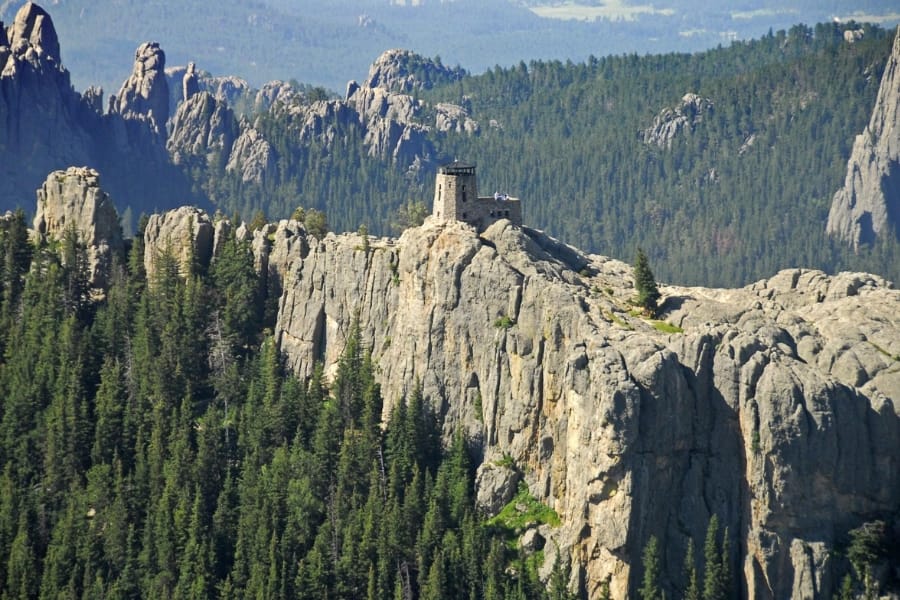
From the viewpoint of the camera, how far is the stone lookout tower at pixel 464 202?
465ft

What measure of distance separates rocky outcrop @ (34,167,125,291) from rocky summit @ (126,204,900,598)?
3200 cm

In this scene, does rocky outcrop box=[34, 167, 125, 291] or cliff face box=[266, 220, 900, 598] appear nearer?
cliff face box=[266, 220, 900, 598]

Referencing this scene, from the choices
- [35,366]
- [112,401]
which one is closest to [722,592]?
[112,401]

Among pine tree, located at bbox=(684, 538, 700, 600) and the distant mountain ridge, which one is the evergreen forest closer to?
the distant mountain ridge

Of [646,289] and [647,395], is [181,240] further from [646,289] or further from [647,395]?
[647,395]

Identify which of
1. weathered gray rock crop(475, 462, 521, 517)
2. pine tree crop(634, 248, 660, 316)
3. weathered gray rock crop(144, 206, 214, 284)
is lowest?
weathered gray rock crop(475, 462, 521, 517)

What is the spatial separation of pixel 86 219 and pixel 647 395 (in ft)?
222

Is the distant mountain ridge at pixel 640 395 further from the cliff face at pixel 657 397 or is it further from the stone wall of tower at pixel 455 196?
the stone wall of tower at pixel 455 196

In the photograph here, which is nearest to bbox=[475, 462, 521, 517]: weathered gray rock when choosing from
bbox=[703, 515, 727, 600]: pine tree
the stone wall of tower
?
bbox=[703, 515, 727, 600]: pine tree

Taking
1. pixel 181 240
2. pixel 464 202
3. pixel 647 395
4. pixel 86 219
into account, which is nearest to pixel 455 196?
pixel 464 202

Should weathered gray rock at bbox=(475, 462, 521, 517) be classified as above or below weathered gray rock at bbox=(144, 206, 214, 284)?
below

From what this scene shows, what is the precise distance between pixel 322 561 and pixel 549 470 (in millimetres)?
18257

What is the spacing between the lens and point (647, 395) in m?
120

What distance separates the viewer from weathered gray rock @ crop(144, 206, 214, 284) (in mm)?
159000
